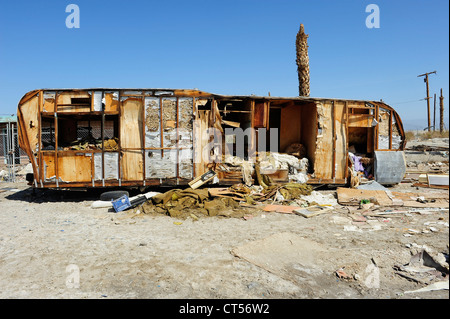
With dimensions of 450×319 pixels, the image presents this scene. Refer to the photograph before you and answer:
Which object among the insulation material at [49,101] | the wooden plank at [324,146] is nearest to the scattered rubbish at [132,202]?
the insulation material at [49,101]

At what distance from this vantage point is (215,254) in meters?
5.01

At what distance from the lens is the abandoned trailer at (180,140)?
30.3 ft

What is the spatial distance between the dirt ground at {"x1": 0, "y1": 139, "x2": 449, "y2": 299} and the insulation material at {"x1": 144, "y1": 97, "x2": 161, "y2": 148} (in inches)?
105

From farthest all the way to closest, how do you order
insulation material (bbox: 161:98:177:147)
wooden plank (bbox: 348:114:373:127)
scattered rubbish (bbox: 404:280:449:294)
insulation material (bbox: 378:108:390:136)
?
insulation material (bbox: 378:108:390:136) → wooden plank (bbox: 348:114:373:127) → insulation material (bbox: 161:98:177:147) → scattered rubbish (bbox: 404:280:449:294)

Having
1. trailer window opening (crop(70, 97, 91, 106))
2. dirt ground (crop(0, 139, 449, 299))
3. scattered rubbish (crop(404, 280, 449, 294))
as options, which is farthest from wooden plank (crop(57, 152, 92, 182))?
scattered rubbish (crop(404, 280, 449, 294))

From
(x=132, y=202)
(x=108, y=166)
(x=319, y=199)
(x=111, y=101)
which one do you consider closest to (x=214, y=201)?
(x=132, y=202)

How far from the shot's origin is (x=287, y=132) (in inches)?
509

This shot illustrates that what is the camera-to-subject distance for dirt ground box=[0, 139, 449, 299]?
381cm

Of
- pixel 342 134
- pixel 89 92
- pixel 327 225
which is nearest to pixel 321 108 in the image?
pixel 342 134

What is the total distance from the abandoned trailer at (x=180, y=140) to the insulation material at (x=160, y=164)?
0.11ft

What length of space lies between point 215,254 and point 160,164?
522cm

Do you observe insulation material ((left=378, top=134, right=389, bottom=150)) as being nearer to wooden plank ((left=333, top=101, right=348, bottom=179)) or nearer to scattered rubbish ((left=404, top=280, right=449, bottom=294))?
wooden plank ((left=333, top=101, right=348, bottom=179))

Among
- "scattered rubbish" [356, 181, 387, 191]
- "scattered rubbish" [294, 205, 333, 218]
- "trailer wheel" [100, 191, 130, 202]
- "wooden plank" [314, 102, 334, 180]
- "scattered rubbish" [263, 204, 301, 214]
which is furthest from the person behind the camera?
"wooden plank" [314, 102, 334, 180]

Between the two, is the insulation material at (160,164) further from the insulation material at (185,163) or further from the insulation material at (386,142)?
the insulation material at (386,142)
